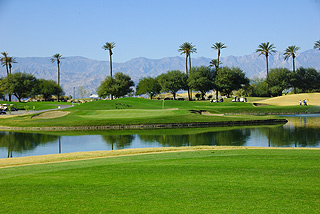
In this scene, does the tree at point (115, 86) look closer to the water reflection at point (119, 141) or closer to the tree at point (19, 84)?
the tree at point (19, 84)

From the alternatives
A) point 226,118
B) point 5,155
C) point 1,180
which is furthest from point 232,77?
point 1,180

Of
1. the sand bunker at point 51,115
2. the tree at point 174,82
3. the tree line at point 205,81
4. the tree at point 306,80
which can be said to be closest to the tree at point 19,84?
the tree line at point 205,81

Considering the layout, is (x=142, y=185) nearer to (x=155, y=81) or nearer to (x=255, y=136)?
(x=255, y=136)

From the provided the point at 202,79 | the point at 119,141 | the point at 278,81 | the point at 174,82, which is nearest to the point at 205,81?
the point at 202,79

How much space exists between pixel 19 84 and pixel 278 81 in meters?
85.6

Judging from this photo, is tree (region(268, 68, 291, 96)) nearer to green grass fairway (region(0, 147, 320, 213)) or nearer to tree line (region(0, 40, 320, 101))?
tree line (region(0, 40, 320, 101))

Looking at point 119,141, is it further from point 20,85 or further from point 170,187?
point 20,85

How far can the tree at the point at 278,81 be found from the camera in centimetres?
11431

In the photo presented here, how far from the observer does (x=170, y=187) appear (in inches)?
392

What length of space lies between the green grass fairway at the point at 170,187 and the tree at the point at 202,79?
310 ft

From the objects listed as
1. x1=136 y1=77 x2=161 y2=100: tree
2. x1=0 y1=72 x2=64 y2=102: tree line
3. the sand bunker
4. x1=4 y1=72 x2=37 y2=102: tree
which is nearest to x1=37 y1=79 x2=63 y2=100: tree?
x1=0 y1=72 x2=64 y2=102: tree line

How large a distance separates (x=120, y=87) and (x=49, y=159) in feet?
344

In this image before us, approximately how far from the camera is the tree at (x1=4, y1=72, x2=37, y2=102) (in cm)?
11350

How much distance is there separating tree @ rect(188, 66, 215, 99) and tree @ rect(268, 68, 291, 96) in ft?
66.6
